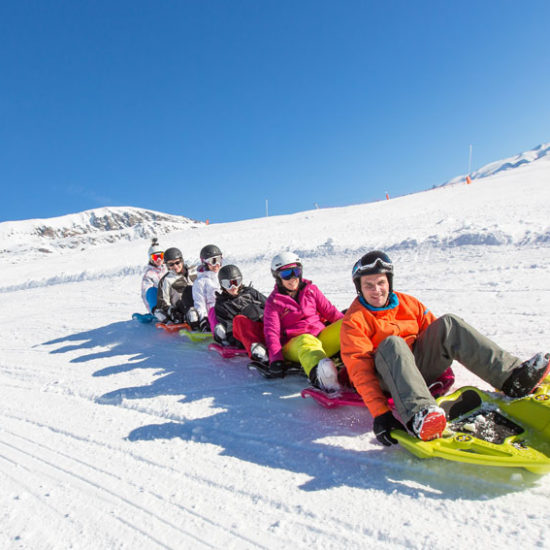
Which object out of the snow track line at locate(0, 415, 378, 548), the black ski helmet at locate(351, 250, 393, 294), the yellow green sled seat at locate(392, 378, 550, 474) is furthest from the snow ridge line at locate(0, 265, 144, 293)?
the yellow green sled seat at locate(392, 378, 550, 474)

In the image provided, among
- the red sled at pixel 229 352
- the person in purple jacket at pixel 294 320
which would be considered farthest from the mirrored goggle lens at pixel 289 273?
the red sled at pixel 229 352

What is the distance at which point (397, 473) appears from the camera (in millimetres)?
2398

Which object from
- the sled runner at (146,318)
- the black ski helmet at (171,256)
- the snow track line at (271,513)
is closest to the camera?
the snow track line at (271,513)

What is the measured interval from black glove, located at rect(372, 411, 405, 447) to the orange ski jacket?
0.05 meters

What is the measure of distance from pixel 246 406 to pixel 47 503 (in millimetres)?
1679

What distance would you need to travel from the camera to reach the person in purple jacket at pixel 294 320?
3.88 metres

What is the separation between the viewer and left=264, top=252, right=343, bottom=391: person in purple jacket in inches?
153

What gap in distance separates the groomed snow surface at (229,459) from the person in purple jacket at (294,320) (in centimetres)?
40

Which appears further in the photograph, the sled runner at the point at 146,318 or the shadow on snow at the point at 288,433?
the sled runner at the point at 146,318

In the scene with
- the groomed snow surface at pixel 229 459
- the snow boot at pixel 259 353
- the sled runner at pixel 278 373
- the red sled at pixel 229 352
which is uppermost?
the snow boot at pixel 259 353

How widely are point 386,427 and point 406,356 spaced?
→ 1.55 ft

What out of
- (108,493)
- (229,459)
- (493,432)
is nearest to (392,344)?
(493,432)

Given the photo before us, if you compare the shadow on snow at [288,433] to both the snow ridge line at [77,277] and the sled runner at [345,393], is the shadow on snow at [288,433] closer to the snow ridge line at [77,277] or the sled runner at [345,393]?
the sled runner at [345,393]

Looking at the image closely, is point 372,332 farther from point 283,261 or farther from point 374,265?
point 283,261
